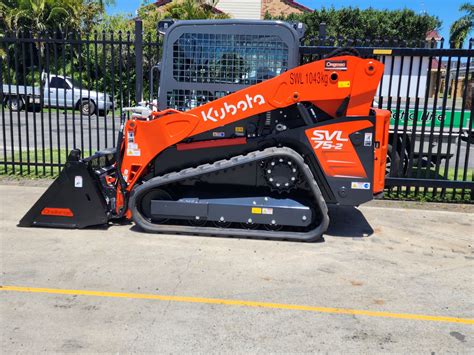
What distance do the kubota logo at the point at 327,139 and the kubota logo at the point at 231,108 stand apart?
2.36 ft

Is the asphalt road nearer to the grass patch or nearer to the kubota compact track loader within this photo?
the grass patch

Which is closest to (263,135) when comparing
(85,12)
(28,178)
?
(28,178)

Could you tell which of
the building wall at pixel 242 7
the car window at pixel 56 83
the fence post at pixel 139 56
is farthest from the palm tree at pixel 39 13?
the fence post at pixel 139 56

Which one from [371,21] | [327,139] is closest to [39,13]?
[371,21]

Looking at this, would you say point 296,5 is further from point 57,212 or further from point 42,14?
point 57,212

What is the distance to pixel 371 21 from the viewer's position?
32.6m

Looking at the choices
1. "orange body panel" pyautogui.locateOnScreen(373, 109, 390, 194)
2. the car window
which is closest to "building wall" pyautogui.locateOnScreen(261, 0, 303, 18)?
the car window

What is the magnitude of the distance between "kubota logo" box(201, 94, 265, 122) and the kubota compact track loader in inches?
0.4

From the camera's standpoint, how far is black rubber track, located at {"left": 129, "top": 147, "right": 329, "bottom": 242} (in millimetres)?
5238

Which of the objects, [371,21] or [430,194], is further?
[371,21]

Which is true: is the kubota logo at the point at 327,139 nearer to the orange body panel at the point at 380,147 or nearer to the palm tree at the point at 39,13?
the orange body panel at the point at 380,147

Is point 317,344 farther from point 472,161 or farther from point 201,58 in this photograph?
point 472,161

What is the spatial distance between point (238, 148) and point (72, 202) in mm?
2044

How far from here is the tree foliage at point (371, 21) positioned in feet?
107
